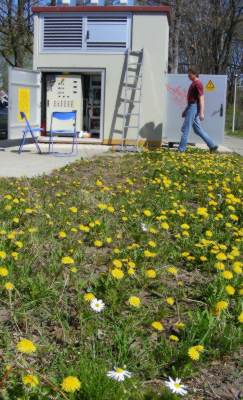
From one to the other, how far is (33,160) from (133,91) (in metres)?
4.74

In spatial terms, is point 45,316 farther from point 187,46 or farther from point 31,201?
point 187,46

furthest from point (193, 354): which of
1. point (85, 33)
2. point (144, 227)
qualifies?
point (85, 33)

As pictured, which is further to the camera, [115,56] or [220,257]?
[115,56]

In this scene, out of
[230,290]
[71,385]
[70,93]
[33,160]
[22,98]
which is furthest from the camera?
[70,93]

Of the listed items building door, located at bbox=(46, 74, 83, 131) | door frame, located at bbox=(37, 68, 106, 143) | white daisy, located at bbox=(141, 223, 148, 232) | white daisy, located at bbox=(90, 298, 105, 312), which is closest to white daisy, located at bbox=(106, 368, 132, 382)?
white daisy, located at bbox=(90, 298, 105, 312)

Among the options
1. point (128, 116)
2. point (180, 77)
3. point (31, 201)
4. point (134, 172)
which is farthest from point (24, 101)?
point (31, 201)

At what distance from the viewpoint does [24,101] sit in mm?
13117

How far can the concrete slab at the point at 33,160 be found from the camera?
28.6 ft

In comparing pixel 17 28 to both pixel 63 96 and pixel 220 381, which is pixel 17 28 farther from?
pixel 220 381

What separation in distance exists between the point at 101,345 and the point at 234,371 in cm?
70

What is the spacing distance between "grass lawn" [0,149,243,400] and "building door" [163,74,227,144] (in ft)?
30.4

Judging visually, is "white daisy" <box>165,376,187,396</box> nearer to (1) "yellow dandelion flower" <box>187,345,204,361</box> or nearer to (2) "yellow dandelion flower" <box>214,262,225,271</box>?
(1) "yellow dandelion flower" <box>187,345,204,361</box>

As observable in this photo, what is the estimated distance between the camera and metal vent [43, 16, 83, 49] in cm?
1453

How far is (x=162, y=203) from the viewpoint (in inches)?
233
